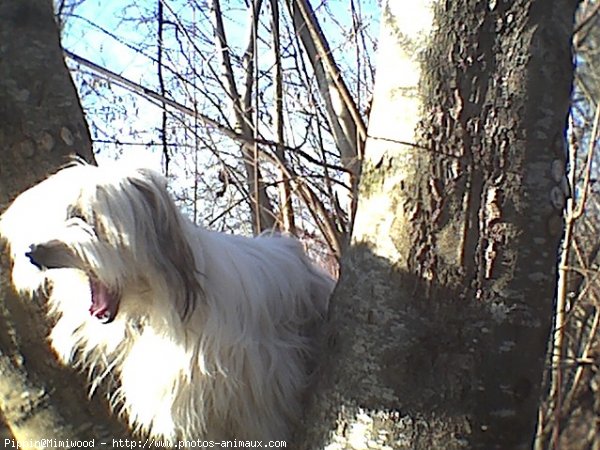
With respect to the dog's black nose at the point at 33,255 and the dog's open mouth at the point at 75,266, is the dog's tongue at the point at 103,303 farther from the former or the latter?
the dog's black nose at the point at 33,255

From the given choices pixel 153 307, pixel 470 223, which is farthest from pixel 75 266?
pixel 470 223

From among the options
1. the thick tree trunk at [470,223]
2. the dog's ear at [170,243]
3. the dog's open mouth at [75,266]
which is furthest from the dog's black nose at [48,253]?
the thick tree trunk at [470,223]

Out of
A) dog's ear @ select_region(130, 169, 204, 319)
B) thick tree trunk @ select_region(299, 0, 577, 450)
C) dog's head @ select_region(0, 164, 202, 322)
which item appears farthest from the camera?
dog's ear @ select_region(130, 169, 204, 319)

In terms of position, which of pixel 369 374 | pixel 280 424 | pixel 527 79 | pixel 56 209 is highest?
pixel 527 79

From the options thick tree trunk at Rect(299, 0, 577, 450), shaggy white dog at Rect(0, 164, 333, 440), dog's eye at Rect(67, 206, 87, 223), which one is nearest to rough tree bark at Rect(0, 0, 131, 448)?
shaggy white dog at Rect(0, 164, 333, 440)

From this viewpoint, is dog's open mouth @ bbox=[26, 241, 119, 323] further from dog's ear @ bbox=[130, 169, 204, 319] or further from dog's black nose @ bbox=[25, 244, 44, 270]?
dog's ear @ bbox=[130, 169, 204, 319]

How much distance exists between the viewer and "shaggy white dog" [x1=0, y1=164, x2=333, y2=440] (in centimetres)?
156

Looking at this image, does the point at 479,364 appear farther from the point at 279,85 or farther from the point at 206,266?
the point at 279,85

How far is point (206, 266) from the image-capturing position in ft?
5.60

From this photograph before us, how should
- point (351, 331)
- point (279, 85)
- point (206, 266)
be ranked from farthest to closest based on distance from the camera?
1. point (279, 85)
2. point (206, 266)
3. point (351, 331)

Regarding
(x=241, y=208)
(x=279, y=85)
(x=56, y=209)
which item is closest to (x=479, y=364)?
(x=56, y=209)

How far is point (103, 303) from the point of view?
1.59m

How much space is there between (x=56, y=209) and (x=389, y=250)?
597 mm

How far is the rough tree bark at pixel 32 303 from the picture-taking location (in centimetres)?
171
